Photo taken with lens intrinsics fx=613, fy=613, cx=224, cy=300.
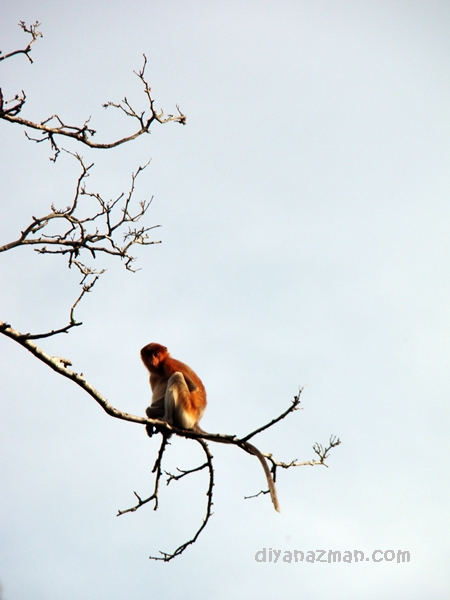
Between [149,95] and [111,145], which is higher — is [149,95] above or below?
above

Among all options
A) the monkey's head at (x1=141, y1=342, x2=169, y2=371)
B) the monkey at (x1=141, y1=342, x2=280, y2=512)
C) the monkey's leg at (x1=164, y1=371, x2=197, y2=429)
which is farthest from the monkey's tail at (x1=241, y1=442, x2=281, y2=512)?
the monkey's head at (x1=141, y1=342, x2=169, y2=371)

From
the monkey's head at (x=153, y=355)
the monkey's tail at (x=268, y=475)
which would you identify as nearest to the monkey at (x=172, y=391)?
the monkey's head at (x=153, y=355)

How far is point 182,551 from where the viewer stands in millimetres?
5395

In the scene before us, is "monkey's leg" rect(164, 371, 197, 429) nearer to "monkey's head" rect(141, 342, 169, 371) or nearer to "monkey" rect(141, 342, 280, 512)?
"monkey" rect(141, 342, 280, 512)

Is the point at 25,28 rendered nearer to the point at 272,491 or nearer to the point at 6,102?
the point at 6,102

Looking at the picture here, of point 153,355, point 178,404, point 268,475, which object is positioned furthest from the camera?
point 153,355

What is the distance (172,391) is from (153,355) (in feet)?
2.42

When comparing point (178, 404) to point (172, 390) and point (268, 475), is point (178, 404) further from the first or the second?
point (268, 475)

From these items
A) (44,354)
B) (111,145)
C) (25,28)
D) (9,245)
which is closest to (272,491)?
(44,354)

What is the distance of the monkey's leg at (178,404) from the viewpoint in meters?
6.85

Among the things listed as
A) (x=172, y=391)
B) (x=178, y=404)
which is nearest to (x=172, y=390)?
A: (x=172, y=391)

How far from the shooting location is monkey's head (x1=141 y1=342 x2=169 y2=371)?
7.49 metres

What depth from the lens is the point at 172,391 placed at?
22.7 feet

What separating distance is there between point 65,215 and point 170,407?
2466 mm
